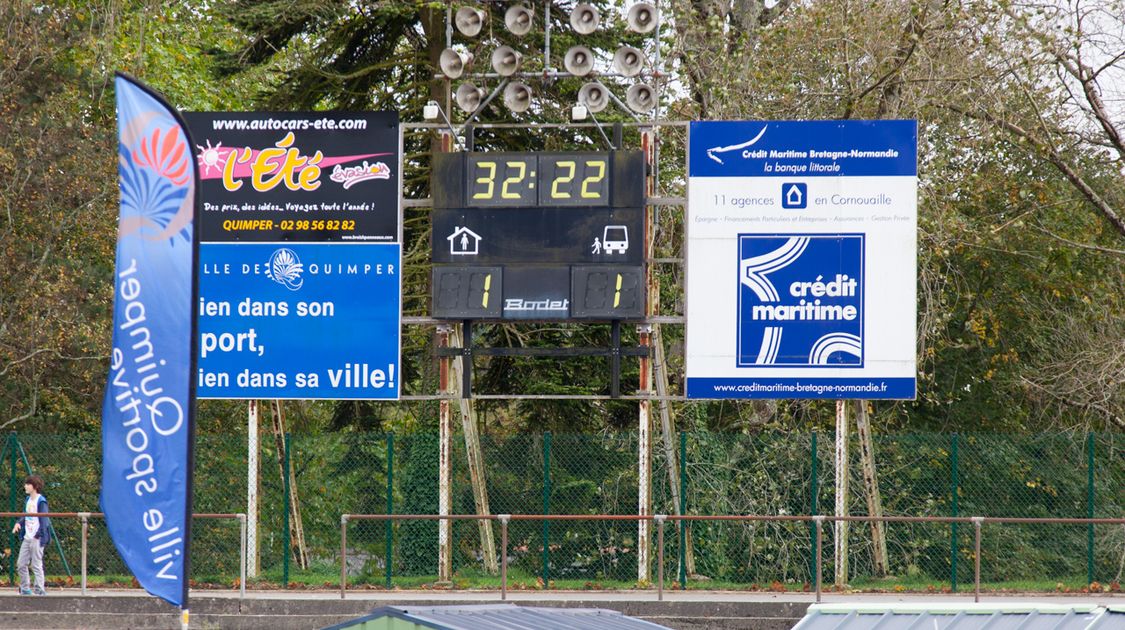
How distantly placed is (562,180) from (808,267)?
3644mm

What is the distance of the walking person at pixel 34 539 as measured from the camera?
19562 mm

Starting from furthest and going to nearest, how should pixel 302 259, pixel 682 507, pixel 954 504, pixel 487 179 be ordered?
1. pixel 682 507
2. pixel 954 504
3. pixel 302 259
4. pixel 487 179

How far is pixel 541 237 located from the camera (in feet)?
67.3

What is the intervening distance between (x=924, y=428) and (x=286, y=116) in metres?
14.6

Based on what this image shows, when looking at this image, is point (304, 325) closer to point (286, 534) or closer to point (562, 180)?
point (286, 534)

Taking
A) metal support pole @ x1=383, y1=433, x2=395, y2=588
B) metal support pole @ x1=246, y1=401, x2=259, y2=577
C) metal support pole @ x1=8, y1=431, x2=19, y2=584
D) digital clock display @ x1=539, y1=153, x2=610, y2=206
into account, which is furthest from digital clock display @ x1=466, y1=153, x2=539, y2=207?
metal support pole @ x1=8, y1=431, x2=19, y2=584

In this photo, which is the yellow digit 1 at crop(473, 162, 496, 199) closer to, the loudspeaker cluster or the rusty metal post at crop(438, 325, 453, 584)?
the loudspeaker cluster

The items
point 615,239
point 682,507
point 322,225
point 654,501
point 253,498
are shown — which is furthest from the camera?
point 654,501

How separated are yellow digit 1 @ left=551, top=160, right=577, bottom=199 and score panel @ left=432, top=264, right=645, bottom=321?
1.00m

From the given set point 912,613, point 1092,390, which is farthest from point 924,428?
point 912,613

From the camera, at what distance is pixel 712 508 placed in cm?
2241

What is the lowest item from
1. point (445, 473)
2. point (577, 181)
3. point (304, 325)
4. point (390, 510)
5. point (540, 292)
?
point (390, 510)

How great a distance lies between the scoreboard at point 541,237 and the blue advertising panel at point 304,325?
998 millimetres

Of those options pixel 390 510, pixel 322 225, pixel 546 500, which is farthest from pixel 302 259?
pixel 546 500
